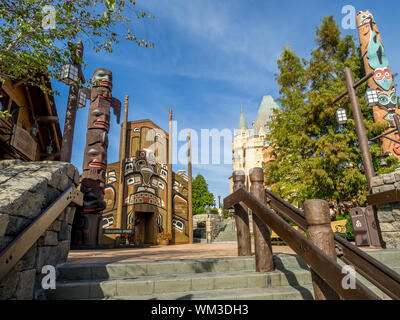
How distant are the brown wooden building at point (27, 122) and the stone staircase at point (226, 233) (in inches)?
570

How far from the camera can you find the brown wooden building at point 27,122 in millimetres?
9312

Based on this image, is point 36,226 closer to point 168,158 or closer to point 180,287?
point 180,287

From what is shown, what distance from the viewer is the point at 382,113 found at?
14.5m

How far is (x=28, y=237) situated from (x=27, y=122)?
12438 mm

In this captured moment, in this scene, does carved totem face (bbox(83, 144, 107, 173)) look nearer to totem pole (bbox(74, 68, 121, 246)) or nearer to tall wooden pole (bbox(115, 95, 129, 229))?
totem pole (bbox(74, 68, 121, 246))

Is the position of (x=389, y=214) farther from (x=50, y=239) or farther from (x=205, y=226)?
(x=205, y=226)

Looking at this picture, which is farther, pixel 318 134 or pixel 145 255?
pixel 318 134

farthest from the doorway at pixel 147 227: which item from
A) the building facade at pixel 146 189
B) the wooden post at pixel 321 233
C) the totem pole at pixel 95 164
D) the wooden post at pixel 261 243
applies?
the wooden post at pixel 321 233

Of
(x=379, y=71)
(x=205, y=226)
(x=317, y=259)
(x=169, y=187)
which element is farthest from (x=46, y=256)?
(x=205, y=226)

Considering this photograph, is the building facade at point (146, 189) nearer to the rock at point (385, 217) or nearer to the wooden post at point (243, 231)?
the wooden post at point (243, 231)

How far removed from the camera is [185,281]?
2.90 metres

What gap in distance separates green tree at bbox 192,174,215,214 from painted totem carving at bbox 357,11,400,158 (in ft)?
91.3

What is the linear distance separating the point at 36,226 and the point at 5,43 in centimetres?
441

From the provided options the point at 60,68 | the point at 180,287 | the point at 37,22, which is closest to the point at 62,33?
the point at 37,22
